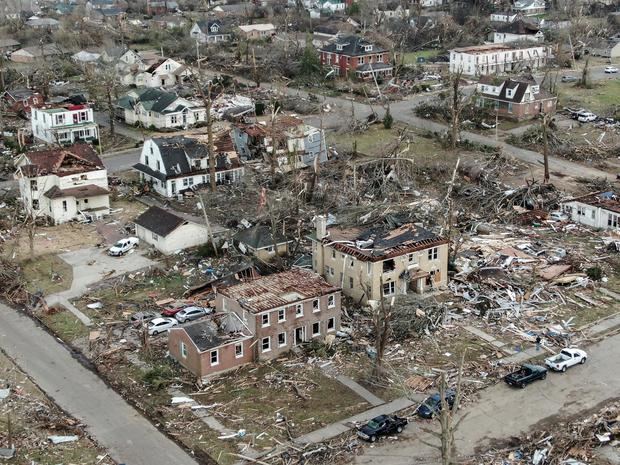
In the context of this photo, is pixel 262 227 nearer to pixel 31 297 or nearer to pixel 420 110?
pixel 31 297

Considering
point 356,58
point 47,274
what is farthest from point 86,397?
point 356,58

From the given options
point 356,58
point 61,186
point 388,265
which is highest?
point 356,58

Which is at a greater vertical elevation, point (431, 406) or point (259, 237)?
point (259, 237)

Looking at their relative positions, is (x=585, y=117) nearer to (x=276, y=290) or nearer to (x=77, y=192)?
(x=77, y=192)

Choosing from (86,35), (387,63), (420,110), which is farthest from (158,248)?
(86,35)

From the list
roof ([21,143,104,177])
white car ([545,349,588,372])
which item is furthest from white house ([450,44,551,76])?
white car ([545,349,588,372])

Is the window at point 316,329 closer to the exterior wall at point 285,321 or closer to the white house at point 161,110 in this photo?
the exterior wall at point 285,321
